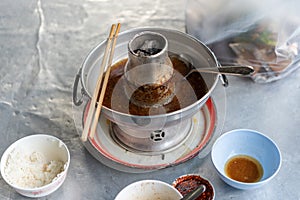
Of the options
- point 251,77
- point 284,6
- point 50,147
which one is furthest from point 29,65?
point 284,6


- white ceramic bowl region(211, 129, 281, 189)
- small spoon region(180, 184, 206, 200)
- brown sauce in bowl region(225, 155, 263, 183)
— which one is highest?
small spoon region(180, 184, 206, 200)

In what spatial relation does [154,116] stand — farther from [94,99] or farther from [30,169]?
[30,169]

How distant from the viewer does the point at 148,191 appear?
40.1 inches

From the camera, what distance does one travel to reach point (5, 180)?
106 cm

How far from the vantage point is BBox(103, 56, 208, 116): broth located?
1111 millimetres

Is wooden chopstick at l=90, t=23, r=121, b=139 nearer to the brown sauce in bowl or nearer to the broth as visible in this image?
the broth

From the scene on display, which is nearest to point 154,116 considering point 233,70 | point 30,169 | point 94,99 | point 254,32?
point 94,99

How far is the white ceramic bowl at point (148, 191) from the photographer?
3.27 ft

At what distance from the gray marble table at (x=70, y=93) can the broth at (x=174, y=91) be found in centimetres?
17

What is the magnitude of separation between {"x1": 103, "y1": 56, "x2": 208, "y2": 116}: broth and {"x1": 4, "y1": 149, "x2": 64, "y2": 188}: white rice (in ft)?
0.77

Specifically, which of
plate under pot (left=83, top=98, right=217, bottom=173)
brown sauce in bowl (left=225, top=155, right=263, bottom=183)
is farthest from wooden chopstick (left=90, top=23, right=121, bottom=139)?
brown sauce in bowl (left=225, top=155, right=263, bottom=183)

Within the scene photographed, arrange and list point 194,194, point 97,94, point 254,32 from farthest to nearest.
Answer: point 254,32 → point 97,94 → point 194,194

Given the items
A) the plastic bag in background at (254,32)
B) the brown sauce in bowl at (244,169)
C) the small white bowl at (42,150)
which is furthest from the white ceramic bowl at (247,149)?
the small white bowl at (42,150)

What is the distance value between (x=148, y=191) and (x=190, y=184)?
127mm
